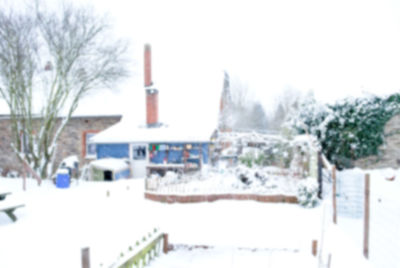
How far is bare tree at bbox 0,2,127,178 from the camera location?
38.5 feet

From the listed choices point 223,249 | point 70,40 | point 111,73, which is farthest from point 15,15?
point 223,249

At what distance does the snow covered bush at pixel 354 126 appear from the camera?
32.9 feet

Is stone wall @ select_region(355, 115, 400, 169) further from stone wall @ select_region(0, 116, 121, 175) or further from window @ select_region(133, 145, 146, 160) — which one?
stone wall @ select_region(0, 116, 121, 175)

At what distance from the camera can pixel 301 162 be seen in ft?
30.2

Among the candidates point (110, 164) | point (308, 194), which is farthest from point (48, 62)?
point (308, 194)

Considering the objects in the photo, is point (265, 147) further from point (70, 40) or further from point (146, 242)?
point (70, 40)

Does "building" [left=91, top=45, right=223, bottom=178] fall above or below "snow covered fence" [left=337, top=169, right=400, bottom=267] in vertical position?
above

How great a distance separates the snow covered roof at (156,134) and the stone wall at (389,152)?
6.92 metres

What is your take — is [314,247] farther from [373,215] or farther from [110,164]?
[110,164]

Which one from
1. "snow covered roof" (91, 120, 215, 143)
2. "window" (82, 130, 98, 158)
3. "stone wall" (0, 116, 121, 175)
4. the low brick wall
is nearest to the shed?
"snow covered roof" (91, 120, 215, 143)

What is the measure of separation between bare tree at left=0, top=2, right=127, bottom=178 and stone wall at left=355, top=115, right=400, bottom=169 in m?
12.1

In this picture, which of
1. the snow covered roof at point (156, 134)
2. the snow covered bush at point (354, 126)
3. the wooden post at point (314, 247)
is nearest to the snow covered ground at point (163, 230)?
the wooden post at point (314, 247)

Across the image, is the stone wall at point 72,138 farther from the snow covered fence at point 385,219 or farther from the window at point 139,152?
the snow covered fence at point 385,219

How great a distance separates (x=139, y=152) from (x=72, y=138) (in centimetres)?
593
